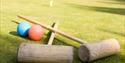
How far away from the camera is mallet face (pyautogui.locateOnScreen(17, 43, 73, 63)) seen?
452 cm

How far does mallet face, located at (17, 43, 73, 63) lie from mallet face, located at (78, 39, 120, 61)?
0.43 m

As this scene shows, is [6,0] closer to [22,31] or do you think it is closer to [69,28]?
[69,28]

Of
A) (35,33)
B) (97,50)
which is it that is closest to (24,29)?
(35,33)

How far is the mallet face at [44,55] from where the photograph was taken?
4.52m

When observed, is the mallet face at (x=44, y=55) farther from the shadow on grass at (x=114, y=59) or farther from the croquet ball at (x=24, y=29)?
the croquet ball at (x=24, y=29)

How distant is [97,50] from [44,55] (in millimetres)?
939

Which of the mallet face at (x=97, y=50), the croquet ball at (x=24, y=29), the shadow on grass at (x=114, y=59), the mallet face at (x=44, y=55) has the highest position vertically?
the mallet face at (x=44, y=55)

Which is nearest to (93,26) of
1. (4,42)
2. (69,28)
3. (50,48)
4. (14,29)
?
(69,28)

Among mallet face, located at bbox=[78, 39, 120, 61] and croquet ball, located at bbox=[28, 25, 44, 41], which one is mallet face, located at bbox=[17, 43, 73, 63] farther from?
croquet ball, located at bbox=[28, 25, 44, 41]

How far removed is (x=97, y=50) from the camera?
501cm

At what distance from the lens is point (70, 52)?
4.57 meters

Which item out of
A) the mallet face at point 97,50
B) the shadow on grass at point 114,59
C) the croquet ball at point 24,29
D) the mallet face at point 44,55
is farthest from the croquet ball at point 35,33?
the mallet face at point 44,55

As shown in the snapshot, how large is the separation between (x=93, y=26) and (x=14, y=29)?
7.55 ft

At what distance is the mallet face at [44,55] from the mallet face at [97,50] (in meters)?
0.43
